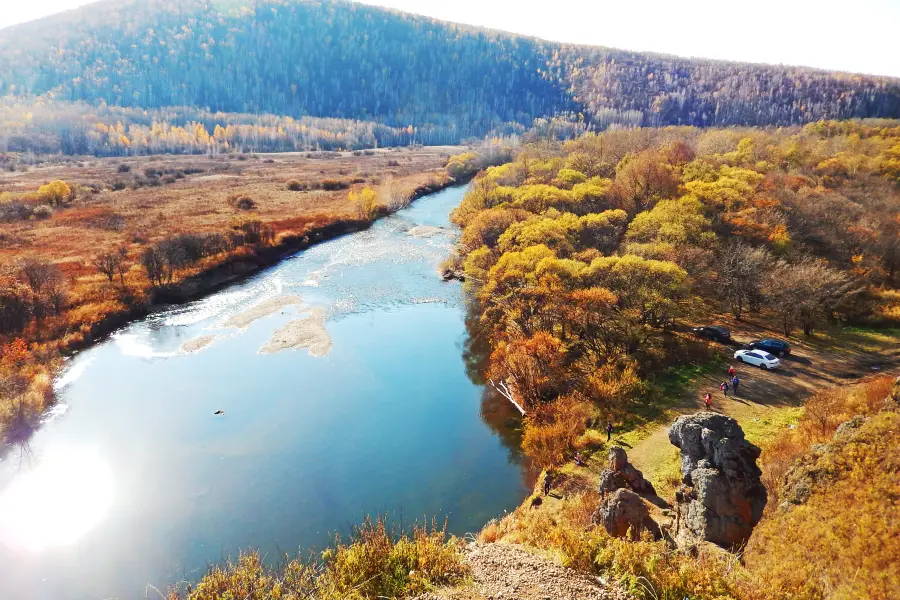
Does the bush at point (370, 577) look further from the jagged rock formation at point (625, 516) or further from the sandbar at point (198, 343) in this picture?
the sandbar at point (198, 343)

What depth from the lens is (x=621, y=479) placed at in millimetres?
23250

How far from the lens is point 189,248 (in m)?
64.8

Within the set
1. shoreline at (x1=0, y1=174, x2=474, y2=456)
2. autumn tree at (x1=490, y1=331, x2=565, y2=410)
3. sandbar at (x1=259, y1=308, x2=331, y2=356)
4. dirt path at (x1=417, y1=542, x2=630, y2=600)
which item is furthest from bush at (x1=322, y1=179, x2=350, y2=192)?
dirt path at (x1=417, y1=542, x2=630, y2=600)

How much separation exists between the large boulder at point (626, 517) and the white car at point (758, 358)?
22873mm

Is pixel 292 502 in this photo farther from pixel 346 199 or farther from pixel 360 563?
pixel 346 199

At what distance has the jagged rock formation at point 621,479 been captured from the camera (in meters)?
23.2

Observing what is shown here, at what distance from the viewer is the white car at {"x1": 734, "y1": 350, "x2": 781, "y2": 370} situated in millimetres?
36281

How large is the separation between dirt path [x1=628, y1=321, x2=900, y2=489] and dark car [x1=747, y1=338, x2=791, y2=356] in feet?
1.88

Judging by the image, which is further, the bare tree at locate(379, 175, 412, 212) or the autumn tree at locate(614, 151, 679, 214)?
the bare tree at locate(379, 175, 412, 212)

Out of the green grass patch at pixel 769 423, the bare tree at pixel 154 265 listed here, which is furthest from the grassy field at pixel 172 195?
the green grass patch at pixel 769 423

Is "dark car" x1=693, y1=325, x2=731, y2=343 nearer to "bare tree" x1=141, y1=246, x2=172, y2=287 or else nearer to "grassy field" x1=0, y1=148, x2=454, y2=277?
"bare tree" x1=141, y1=246, x2=172, y2=287

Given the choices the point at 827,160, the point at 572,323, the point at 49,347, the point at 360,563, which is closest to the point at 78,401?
the point at 49,347

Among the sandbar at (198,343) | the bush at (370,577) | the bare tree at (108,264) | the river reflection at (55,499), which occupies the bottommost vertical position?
the river reflection at (55,499)

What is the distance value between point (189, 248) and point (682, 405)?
61980 millimetres
